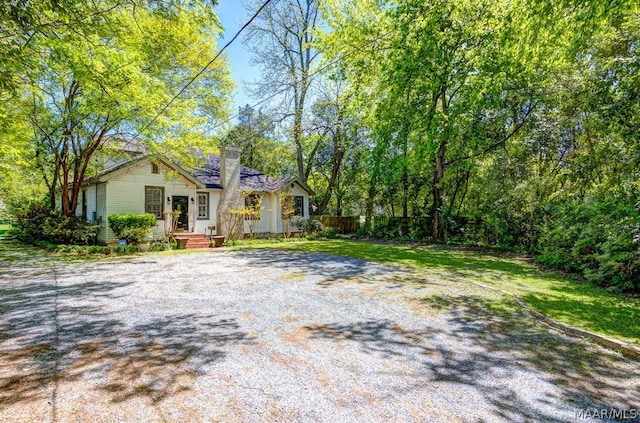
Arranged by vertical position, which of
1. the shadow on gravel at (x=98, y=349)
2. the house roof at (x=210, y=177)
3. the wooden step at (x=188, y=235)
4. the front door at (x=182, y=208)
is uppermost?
the house roof at (x=210, y=177)

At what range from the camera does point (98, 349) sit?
387 cm

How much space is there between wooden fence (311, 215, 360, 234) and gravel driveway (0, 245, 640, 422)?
16.3m

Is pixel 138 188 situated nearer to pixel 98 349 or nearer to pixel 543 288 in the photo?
pixel 98 349

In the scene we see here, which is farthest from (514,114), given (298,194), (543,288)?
(298,194)

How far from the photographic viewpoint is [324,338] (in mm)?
4348

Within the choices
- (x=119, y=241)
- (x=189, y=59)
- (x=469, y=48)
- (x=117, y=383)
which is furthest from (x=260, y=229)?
(x=117, y=383)

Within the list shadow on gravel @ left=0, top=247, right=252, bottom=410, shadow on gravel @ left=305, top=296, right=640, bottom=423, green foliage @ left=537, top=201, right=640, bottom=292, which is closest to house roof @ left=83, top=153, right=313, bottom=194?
shadow on gravel @ left=0, top=247, right=252, bottom=410

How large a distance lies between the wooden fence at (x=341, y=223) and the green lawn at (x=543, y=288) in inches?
415

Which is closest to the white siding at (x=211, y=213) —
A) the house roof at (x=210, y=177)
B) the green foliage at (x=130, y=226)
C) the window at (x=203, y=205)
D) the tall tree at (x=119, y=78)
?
the window at (x=203, y=205)

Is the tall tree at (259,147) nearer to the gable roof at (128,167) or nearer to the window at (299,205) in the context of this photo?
the window at (299,205)

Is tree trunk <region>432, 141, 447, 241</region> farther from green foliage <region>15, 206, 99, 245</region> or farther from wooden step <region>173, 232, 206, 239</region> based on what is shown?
green foliage <region>15, 206, 99, 245</region>

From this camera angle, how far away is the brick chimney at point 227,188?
18266 mm

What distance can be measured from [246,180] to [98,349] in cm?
1716

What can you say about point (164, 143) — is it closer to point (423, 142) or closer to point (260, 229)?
point (260, 229)
